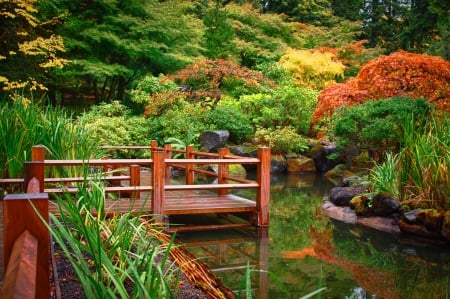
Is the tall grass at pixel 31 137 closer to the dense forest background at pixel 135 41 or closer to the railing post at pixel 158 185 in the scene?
the railing post at pixel 158 185

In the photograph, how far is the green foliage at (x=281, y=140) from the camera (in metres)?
13.9

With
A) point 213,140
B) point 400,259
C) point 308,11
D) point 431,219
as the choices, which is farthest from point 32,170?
point 308,11

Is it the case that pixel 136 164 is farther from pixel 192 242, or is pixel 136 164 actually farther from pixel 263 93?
pixel 263 93

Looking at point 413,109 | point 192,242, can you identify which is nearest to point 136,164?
point 192,242

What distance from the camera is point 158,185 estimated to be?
5738 millimetres

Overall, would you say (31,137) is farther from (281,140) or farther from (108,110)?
(281,140)

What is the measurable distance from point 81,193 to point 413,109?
7255mm

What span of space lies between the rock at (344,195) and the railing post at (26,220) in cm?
699

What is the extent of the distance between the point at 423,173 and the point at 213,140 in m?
7.43

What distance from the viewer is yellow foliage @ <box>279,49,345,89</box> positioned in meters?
17.5

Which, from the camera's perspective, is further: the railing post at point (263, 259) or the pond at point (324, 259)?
the pond at point (324, 259)

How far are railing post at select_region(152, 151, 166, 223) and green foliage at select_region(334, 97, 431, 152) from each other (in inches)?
188

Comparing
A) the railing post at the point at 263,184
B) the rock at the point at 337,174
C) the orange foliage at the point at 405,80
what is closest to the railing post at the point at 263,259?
the railing post at the point at 263,184

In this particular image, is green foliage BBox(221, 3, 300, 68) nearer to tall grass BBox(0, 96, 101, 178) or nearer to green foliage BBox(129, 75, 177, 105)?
green foliage BBox(129, 75, 177, 105)
